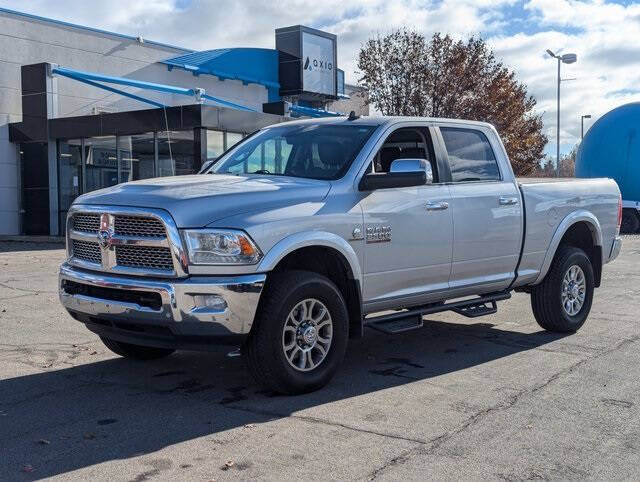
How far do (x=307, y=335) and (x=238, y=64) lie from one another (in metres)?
26.6

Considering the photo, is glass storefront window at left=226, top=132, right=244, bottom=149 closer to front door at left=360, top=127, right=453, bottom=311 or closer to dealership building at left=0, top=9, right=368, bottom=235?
dealership building at left=0, top=9, right=368, bottom=235

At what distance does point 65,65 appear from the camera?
25.2 meters

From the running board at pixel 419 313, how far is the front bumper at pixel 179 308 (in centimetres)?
133

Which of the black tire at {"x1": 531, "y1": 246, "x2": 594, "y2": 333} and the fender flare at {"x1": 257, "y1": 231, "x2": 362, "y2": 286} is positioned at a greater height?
the fender flare at {"x1": 257, "y1": 231, "x2": 362, "y2": 286}

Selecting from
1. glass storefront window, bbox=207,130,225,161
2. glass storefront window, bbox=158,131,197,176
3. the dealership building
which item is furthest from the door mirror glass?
glass storefront window, bbox=158,131,197,176

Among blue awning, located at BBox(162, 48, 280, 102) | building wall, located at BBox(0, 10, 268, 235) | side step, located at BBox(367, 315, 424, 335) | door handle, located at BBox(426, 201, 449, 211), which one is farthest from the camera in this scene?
blue awning, located at BBox(162, 48, 280, 102)

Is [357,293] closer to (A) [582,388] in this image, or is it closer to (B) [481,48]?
(A) [582,388]

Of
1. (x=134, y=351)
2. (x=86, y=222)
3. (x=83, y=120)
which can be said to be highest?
(x=83, y=120)

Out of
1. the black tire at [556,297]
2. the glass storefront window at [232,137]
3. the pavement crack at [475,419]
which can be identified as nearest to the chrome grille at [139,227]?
the pavement crack at [475,419]

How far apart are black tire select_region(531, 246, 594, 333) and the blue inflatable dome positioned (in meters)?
20.5

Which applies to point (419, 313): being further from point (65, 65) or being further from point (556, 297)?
point (65, 65)

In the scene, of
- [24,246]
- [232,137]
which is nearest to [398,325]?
[24,246]

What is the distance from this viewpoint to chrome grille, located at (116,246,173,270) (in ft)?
17.2

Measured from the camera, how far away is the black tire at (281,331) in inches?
209
